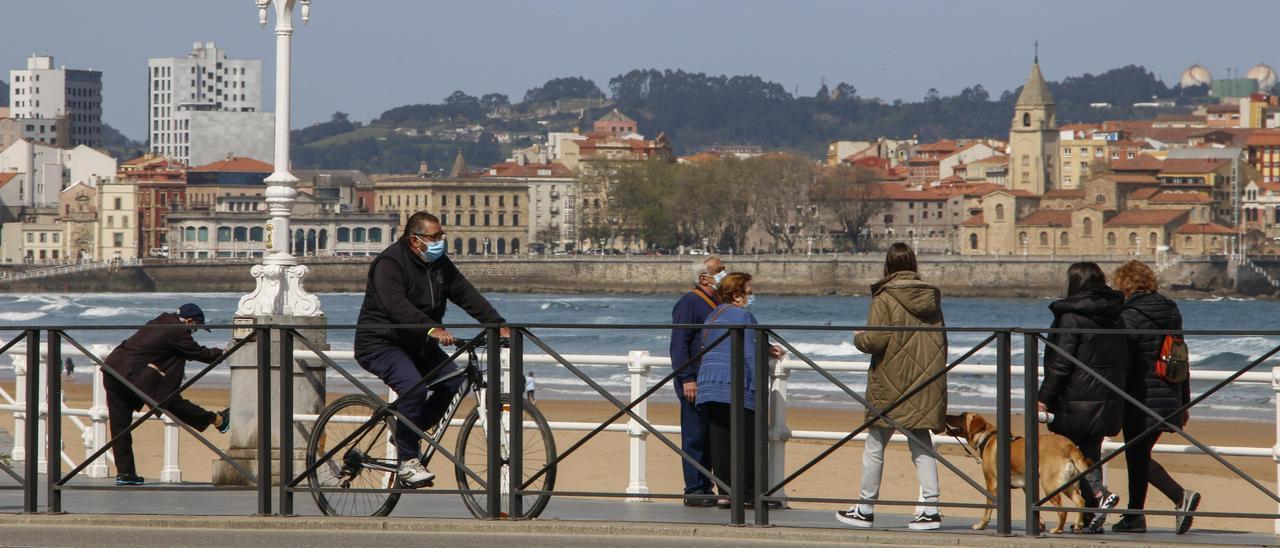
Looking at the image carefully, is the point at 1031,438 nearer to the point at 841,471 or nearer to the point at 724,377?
the point at 724,377

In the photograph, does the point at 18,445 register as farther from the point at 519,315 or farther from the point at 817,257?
the point at 817,257

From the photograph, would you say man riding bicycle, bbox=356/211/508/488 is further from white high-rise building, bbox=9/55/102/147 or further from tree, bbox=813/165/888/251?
white high-rise building, bbox=9/55/102/147

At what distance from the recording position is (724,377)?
6.79 m

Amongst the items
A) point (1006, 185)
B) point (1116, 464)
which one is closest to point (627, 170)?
point (1006, 185)

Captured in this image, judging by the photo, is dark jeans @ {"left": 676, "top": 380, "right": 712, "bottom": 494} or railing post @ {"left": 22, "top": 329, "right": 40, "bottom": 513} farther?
dark jeans @ {"left": 676, "top": 380, "right": 712, "bottom": 494}

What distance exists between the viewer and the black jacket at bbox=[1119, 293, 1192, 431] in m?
6.40

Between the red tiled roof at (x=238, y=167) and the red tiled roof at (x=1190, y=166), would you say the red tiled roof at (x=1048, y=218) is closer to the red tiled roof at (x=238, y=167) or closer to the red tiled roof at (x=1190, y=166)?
the red tiled roof at (x=1190, y=166)

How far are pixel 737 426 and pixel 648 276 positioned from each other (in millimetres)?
85985

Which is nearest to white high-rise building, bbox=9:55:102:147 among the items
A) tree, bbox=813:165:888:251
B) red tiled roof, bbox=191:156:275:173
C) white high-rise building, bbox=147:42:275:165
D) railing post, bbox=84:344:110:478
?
white high-rise building, bbox=147:42:275:165

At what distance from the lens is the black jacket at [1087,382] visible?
20.4ft

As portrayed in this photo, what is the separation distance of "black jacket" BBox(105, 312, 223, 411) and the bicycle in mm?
991

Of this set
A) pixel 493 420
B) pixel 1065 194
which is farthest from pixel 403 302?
pixel 1065 194

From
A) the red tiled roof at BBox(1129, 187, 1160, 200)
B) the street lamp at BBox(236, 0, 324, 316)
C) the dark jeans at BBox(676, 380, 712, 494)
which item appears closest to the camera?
the dark jeans at BBox(676, 380, 712, 494)

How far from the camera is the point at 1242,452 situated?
21.9 ft
